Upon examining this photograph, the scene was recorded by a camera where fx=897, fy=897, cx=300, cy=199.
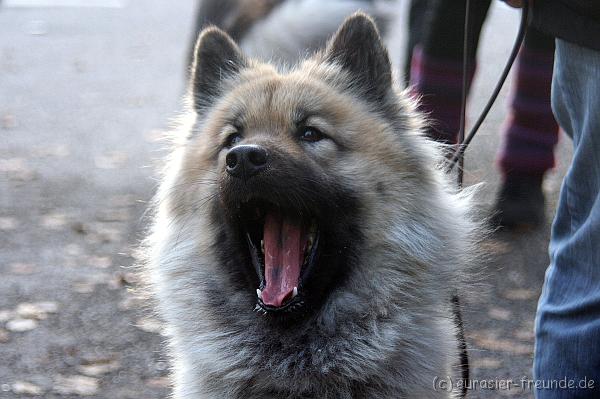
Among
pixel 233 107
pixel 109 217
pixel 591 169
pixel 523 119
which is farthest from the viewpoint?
pixel 109 217

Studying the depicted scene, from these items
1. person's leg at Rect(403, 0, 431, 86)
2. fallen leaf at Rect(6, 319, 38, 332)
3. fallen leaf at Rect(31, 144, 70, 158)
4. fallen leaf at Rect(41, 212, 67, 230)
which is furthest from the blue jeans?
fallen leaf at Rect(31, 144, 70, 158)

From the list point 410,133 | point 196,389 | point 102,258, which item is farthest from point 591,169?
point 102,258

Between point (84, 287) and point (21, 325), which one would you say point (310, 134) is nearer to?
point (21, 325)

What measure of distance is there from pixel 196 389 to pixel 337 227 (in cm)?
70

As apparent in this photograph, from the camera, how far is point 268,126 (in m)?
2.96

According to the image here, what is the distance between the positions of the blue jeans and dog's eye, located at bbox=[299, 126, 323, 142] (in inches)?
29.9

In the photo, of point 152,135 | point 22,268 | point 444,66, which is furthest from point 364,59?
point 152,135

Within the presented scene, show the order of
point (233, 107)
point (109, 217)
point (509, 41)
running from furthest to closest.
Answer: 1. point (509, 41)
2. point (109, 217)
3. point (233, 107)

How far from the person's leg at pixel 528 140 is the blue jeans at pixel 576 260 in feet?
8.28

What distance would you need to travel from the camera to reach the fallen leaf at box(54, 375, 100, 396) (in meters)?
3.80

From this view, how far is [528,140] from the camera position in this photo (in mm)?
5320

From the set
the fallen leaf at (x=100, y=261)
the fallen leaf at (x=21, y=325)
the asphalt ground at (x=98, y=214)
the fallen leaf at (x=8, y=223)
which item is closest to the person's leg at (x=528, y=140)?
the asphalt ground at (x=98, y=214)

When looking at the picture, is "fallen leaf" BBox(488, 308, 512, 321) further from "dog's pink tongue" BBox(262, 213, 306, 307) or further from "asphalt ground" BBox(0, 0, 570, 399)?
"dog's pink tongue" BBox(262, 213, 306, 307)

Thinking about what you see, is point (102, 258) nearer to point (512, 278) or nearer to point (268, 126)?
point (512, 278)
